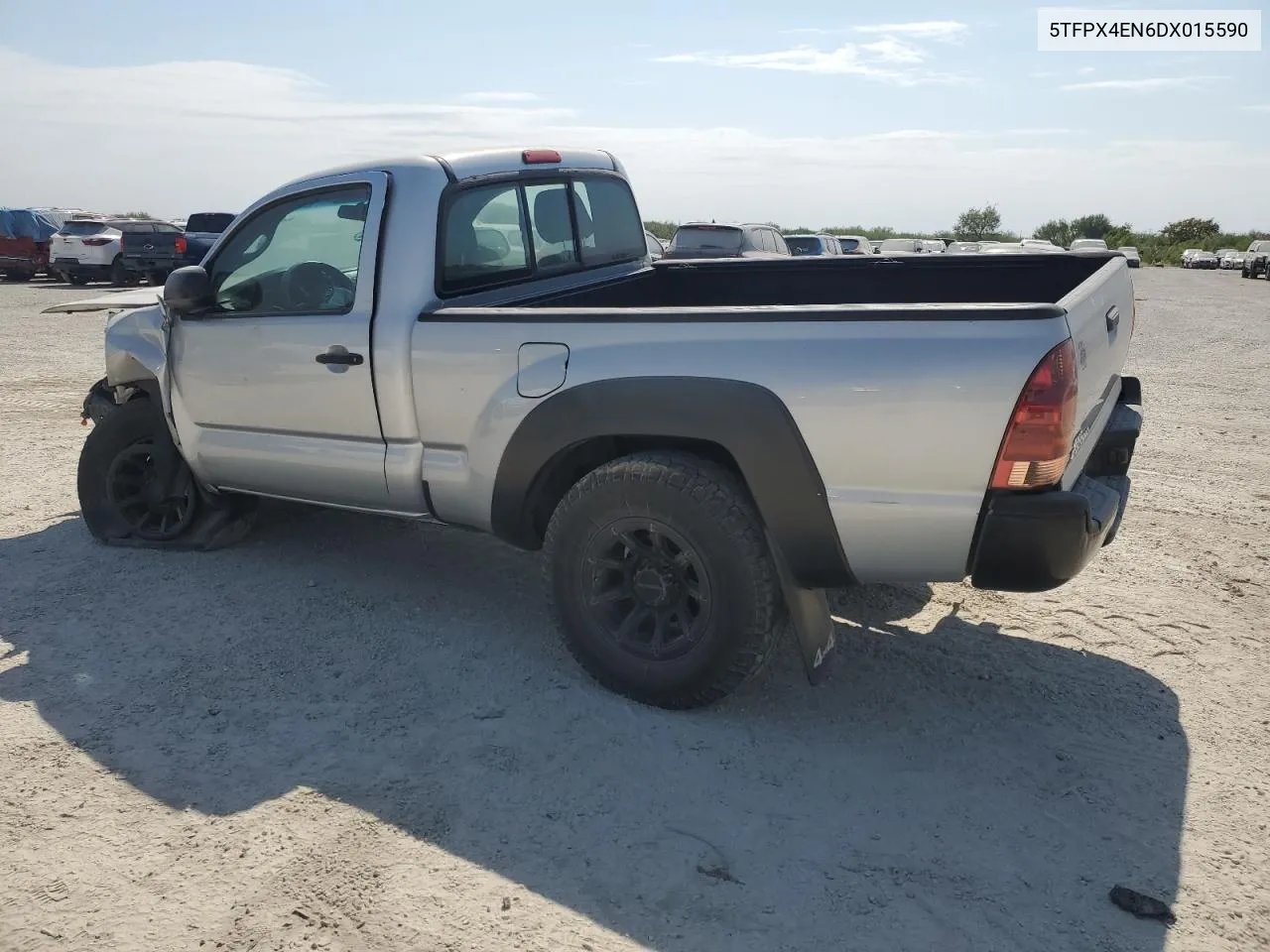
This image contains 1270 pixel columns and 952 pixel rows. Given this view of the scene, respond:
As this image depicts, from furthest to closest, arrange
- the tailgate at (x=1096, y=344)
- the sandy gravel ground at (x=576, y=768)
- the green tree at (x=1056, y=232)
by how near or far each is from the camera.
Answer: the green tree at (x=1056, y=232), the tailgate at (x=1096, y=344), the sandy gravel ground at (x=576, y=768)

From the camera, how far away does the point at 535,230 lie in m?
4.66

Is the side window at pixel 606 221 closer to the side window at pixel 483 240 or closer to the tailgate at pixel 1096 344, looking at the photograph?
the side window at pixel 483 240

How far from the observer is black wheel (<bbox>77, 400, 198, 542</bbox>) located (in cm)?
516

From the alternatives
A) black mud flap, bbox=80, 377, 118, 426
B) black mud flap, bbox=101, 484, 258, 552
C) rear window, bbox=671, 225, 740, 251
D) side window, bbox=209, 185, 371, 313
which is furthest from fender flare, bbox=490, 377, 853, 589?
rear window, bbox=671, 225, 740, 251

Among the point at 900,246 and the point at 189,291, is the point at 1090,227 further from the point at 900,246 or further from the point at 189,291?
the point at 189,291

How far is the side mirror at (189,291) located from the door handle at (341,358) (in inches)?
30.1

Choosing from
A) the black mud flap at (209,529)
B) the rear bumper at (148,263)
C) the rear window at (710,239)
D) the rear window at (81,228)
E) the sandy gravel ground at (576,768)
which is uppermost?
the rear window at (81,228)

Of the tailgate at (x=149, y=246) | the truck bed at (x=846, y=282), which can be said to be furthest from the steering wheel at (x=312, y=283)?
the tailgate at (x=149, y=246)

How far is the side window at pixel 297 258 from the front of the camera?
4.24 meters

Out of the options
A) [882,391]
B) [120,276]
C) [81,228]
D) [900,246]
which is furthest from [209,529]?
[900,246]

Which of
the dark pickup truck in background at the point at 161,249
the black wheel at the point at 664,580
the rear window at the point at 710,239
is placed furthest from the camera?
the dark pickup truck in background at the point at 161,249

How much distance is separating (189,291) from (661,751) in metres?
2.87

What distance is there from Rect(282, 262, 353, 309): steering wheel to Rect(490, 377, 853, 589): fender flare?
128cm

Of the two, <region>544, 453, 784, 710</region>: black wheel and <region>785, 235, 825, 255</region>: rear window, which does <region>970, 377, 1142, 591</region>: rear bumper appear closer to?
<region>544, 453, 784, 710</region>: black wheel
